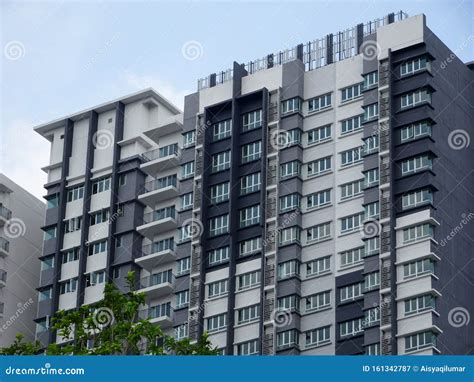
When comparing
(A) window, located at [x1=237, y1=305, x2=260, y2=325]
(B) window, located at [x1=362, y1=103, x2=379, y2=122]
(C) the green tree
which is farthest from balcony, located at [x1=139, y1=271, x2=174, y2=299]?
(C) the green tree

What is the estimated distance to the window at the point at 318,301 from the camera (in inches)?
3371

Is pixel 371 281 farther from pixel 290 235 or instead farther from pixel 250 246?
pixel 250 246

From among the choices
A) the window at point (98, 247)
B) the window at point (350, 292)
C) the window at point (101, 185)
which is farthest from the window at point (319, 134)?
the window at point (98, 247)

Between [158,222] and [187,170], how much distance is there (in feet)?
14.8

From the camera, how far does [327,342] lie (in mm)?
83625

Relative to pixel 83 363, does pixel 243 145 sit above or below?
above

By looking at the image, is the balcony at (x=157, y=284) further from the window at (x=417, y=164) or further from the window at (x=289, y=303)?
the window at (x=417, y=164)

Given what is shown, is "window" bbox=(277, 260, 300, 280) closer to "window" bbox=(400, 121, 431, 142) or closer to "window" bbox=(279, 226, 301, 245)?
"window" bbox=(279, 226, 301, 245)

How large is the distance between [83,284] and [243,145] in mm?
16212

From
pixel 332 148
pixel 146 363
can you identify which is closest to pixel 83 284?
pixel 332 148

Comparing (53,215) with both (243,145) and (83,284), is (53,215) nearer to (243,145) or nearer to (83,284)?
(83,284)

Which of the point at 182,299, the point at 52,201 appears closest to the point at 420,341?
the point at 182,299

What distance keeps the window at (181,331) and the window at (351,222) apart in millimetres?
12901

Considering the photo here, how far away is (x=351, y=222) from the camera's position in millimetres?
87000
